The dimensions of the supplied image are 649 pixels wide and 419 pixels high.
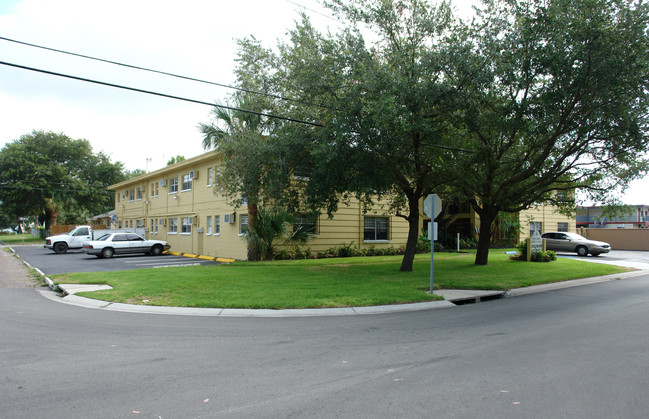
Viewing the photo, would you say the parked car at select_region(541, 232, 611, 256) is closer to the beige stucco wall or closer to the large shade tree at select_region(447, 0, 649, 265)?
the beige stucco wall

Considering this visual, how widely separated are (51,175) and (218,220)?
36.0 m

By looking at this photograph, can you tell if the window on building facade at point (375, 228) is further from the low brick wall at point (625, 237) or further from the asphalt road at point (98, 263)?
the low brick wall at point (625, 237)

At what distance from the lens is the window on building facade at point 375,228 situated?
2597 cm

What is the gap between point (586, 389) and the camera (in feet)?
15.0

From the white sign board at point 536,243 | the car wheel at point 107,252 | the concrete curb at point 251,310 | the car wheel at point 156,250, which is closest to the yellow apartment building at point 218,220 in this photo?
the white sign board at point 536,243

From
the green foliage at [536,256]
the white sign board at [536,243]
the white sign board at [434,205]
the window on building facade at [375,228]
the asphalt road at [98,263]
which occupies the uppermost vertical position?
the white sign board at [434,205]

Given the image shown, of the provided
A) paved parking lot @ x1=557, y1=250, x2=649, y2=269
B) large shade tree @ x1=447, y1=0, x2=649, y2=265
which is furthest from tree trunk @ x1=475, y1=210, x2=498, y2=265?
paved parking lot @ x1=557, y1=250, x2=649, y2=269

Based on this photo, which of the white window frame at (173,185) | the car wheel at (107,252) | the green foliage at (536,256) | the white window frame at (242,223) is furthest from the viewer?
the white window frame at (173,185)

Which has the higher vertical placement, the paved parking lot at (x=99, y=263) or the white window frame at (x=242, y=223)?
the white window frame at (x=242, y=223)

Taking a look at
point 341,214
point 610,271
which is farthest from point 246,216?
point 610,271

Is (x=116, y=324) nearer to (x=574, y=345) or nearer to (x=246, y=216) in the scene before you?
(x=574, y=345)

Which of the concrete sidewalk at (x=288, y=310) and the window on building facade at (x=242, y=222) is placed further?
the window on building facade at (x=242, y=222)

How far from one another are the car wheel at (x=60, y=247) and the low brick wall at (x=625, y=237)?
1721 inches

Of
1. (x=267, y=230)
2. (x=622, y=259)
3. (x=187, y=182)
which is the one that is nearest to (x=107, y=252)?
(x=187, y=182)
